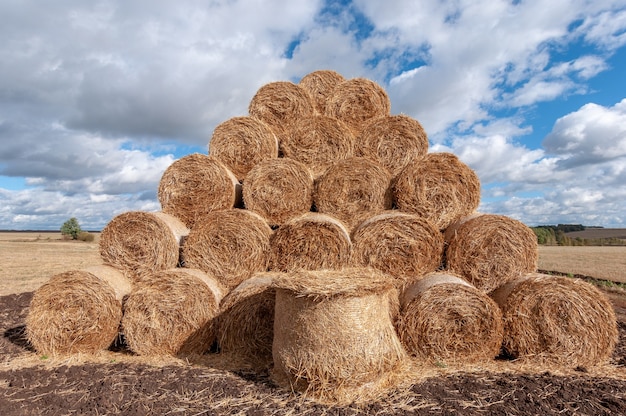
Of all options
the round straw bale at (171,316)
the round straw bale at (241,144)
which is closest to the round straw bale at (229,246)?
the round straw bale at (171,316)

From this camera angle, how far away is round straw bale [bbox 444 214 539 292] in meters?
5.94

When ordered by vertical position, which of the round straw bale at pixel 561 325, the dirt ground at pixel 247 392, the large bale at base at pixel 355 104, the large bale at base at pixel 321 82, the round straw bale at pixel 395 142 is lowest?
the dirt ground at pixel 247 392

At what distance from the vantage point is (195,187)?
6746 mm

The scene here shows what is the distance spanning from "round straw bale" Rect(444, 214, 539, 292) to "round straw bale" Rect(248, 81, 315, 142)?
369 centimetres

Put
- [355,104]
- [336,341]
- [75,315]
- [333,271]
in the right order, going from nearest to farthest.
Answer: [336,341] < [333,271] < [75,315] < [355,104]

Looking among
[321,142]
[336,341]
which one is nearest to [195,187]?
[321,142]

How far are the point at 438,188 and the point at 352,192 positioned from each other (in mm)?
1222

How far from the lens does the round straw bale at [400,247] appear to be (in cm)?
586

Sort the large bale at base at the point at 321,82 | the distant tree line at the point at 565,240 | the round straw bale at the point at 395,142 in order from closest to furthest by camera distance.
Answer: the round straw bale at the point at 395,142 < the large bale at base at the point at 321,82 < the distant tree line at the point at 565,240

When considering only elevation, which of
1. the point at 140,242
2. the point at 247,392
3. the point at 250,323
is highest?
the point at 140,242

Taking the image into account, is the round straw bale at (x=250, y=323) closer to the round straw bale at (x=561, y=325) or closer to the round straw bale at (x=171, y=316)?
the round straw bale at (x=171, y=316)

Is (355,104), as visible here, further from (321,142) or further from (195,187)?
(195,187)

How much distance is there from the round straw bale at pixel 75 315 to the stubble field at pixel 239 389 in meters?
0.19

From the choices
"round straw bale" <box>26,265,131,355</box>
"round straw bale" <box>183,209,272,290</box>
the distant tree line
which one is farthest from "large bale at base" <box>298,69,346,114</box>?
the distant tree line
